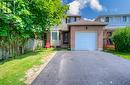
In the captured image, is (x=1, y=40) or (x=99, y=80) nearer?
(x=99, y=80)

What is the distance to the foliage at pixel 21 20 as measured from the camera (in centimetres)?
1565

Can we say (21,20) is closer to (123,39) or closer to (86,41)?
(86,41)

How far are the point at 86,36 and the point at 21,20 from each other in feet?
41.6

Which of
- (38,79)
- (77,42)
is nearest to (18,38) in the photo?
(77,42)

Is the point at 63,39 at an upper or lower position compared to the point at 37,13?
lower

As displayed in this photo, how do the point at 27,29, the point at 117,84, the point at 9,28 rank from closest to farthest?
the point at 117,84, the point at 9,28, the point at 27,29

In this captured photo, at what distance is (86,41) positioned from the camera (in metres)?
27.5

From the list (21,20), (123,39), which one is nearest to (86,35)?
(123,39)

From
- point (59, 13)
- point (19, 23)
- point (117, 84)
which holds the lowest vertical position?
point (117, 84)

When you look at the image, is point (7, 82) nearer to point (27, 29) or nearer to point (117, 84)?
point (117, 84)

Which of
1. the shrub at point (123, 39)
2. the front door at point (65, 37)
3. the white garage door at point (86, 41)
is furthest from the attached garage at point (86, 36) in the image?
the front door at point (65, 37)

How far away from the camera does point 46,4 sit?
63.7 ft

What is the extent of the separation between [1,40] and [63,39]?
19.7 meters

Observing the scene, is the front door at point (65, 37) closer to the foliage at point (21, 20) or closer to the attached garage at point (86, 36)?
the attached garage at point (86, 36)
